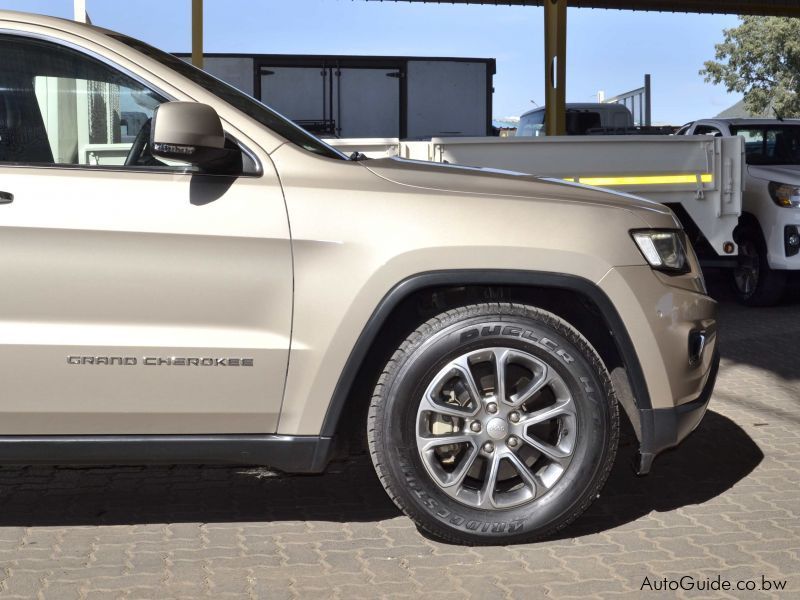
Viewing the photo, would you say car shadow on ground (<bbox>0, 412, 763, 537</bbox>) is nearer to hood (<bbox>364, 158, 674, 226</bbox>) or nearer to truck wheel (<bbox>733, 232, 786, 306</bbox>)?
hood (<bbox>364, 158, 674, 226</bbox>)

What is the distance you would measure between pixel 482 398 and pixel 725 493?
54.7 inches

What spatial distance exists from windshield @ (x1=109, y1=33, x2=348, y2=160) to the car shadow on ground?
4.62ft

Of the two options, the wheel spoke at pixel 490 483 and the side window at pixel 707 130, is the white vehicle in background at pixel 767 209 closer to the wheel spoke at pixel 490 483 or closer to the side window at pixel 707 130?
the side window at pixel 707 130

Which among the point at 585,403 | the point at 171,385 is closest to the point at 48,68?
the point at 171,385

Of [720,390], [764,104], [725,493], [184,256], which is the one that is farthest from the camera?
[764,104]

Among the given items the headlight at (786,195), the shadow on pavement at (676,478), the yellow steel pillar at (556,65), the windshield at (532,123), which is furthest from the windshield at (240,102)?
the windshield at (532,123)

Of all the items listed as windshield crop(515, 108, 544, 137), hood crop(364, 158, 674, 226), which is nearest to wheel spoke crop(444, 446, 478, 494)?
hood crop(364, 158, 674, 226)

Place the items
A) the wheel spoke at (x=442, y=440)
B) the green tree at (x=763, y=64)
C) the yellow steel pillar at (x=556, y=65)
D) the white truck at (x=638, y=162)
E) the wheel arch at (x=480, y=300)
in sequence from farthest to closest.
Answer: the green tree at (x=763, y=64)
the yellow steel pillar at (x=556, y=65)
the white truck at (x=638, y=162)
the wheel spoke at (x=442, y=440)
the wheel arch at (x=480, y=300)

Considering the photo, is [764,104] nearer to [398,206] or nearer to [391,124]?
[391,124]

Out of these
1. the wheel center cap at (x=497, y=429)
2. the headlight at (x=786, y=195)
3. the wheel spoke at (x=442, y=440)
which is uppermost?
the headlight at (x=786, y=195)

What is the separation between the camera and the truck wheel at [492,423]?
391 centimetres

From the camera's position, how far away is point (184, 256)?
3729mm

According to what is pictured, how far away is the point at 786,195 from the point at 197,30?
7206 mm

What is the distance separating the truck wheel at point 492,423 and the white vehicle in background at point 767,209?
6.30m
